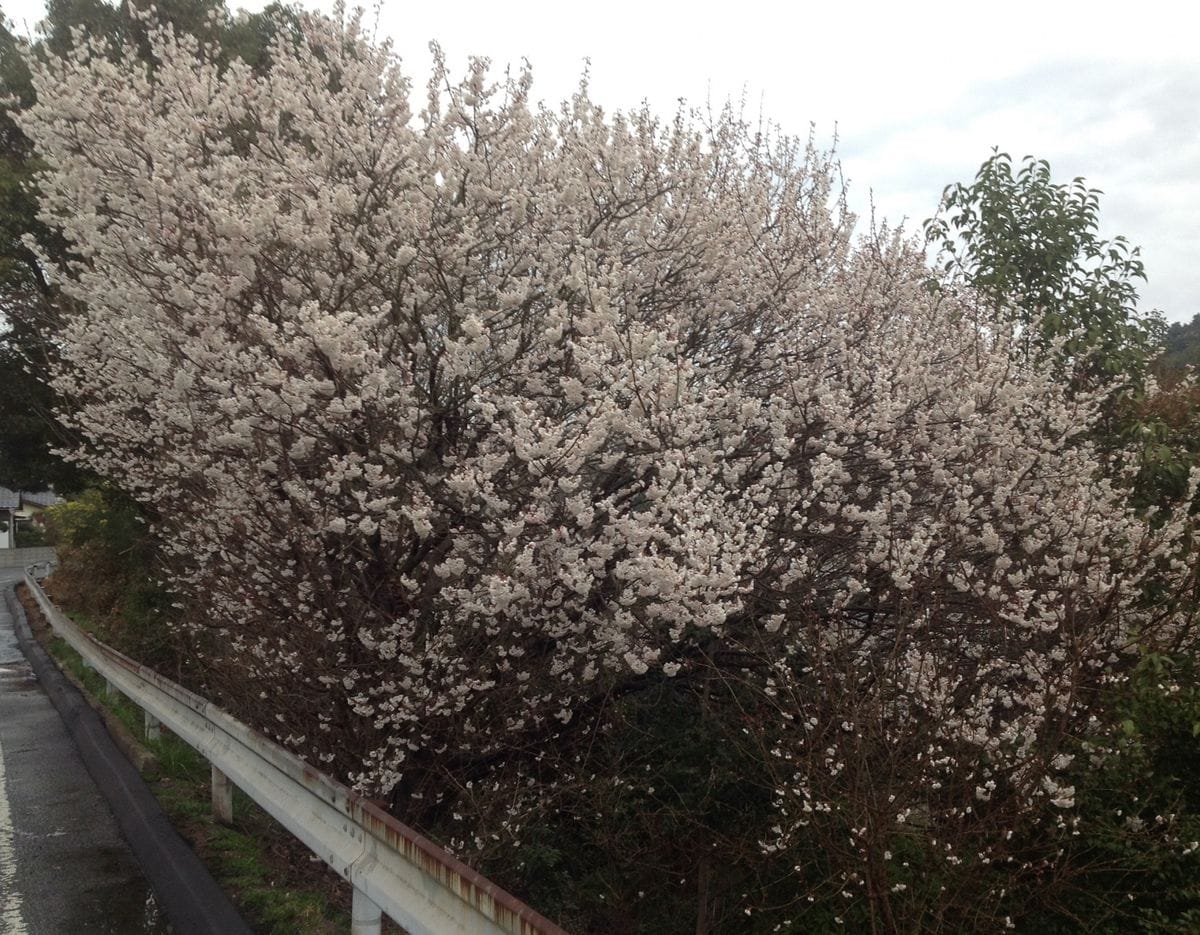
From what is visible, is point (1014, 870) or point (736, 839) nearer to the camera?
point (1014, 870)

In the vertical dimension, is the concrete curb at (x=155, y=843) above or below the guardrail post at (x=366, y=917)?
below

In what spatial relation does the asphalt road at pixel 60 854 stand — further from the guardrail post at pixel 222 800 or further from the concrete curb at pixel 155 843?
the guardrail post at pixel 222 800

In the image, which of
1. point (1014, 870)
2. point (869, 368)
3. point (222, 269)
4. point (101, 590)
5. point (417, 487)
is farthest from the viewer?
point (101, 590)

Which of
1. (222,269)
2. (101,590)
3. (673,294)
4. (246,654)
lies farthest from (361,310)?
(101,590)

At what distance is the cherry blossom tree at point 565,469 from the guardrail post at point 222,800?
632mm

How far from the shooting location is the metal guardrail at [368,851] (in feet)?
10.2

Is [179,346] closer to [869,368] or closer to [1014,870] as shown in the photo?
[869,368]

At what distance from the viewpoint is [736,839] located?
7.13m

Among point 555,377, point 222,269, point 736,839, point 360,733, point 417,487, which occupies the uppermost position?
point 222,269

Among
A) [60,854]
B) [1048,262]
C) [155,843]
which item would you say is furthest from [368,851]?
[1048,262]

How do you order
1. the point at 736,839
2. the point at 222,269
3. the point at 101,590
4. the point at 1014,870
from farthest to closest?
the point at 101,590
the point at 736,839
the point at 222,269
the point at 1014,870

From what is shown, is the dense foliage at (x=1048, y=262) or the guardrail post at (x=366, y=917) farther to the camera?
the dense foliage at (x=1048, y=262)

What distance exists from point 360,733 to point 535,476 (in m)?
2.40

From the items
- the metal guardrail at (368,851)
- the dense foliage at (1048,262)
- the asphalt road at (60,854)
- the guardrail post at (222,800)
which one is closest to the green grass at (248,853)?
the guardrail post at (222,800)
